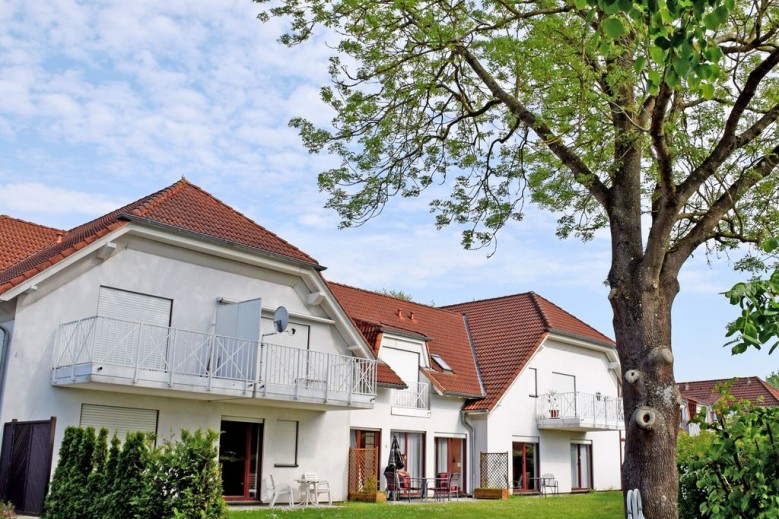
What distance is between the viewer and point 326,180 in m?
13.9

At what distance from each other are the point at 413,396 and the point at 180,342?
389 inches

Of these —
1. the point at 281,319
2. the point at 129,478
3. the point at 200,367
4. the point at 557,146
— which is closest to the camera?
the point at 129,478

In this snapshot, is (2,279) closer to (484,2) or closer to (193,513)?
(193,513)

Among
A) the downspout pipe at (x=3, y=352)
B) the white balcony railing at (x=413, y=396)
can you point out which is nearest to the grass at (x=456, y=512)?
the white balcony railing at (x=413, y=396)

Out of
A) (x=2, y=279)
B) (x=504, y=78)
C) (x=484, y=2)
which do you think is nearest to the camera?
(x=484, y=2)

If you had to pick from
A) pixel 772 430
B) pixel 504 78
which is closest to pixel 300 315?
pixel 504 78

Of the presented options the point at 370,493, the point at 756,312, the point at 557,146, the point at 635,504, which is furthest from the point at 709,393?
the point at 756,312

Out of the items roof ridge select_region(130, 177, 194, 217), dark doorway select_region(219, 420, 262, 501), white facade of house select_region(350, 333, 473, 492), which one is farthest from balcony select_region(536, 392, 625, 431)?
roof ridge select_region(130, 177, 194, 217)

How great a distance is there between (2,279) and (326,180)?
8833 mm

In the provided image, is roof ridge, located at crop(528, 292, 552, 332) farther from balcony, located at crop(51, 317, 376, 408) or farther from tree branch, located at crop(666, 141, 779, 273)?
tree branch, located at crop(666, 141, 779, 273)

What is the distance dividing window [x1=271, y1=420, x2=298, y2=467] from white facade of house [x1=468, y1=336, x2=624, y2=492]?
845cm

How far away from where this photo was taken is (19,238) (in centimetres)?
2047

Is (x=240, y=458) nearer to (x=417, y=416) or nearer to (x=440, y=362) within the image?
(x=417, y=416)

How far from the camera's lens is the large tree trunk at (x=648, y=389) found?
1012 cm
